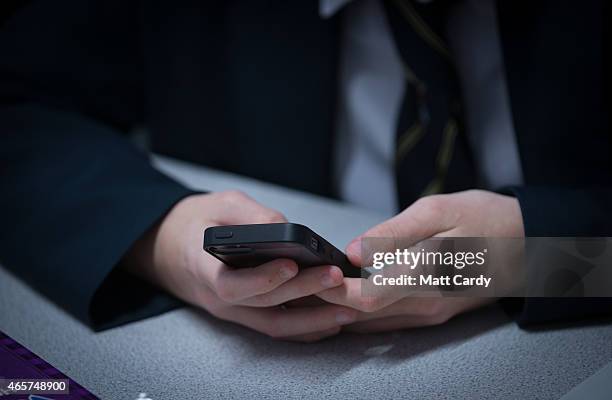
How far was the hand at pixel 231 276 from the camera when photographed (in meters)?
0.49

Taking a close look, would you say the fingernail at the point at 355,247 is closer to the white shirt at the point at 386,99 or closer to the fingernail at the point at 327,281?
the fingernail at the point at 327,281

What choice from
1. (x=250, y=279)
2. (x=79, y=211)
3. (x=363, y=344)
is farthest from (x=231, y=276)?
(x=79, y=211)

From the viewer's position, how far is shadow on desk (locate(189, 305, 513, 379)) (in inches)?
20.2

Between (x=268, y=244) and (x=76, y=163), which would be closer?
(x=268, y=244)

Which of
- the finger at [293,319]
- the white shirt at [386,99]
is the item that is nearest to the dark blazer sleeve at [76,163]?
the finger at [293,319]

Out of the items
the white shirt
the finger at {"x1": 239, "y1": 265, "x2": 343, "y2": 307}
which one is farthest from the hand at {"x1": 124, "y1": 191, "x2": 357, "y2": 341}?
the white shirt

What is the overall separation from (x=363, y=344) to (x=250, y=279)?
0.12m

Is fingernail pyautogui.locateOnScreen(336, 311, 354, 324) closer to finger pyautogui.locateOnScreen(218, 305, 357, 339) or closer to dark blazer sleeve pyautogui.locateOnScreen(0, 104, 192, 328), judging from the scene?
finger pyautogui.locateOnScreen(218, 305, 357, 339)

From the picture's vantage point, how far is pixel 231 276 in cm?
50

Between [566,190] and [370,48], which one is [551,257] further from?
[370,48]

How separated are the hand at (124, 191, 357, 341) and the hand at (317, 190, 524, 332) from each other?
24 millimetres

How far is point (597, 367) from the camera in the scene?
0.49 metres

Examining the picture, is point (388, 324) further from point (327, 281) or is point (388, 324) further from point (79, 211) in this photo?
point (79, 211)

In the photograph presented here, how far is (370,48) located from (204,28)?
0.85ft
